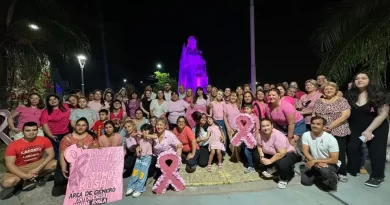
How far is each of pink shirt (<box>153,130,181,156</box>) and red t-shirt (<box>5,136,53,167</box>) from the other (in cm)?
194

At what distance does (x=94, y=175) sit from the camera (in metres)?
4.00

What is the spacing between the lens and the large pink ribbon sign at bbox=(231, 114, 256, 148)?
16.3ft

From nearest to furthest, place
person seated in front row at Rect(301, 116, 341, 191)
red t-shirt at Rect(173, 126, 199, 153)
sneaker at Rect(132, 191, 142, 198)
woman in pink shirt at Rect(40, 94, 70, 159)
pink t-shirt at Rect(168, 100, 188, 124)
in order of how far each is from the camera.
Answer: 1. person seated in front row at Rect(301, 116, 341, 191)
2. sneaker at Rect(132, 191, 142, 198)
3. red t-shirt at Rect(173, 126, 199, 153)
4. woman in pink shirt at Rect(40, 94, 70, 159)
5. pink t-shirt at Rect(168, 100, 188, 124)

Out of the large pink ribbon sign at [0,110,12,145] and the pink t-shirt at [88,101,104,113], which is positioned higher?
the pink t-shirt at [88,101,104,113]

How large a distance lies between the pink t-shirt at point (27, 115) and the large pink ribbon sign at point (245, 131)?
4219mm

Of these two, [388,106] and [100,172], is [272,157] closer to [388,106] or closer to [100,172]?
[388,106]

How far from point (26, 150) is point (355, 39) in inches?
266

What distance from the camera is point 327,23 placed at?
6.23 metres

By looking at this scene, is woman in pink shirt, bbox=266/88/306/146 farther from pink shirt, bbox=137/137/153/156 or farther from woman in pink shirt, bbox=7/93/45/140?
woman in pink shirt, bbox=7/93/45/140

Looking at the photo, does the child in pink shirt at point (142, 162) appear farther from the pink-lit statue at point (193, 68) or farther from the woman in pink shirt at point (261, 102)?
the pink-lit statue at point (193, 68)

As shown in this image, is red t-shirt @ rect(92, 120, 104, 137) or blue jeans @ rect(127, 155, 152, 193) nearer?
blue jeans @ rect(127, 155, 152, 193)

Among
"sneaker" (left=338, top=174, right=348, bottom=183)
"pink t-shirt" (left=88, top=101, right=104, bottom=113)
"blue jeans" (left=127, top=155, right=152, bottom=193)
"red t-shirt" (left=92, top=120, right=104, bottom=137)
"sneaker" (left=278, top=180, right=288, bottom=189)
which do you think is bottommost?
"sneaker" (left=278, top=180, right=288, bottom=189)

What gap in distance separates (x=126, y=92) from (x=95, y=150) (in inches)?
159

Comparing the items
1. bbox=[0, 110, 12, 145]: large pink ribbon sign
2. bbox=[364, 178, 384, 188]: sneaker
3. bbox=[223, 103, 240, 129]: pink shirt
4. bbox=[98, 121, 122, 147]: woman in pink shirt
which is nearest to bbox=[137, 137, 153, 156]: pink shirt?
bbox=[98, 121, 122, 147]: woman in pink shirt
